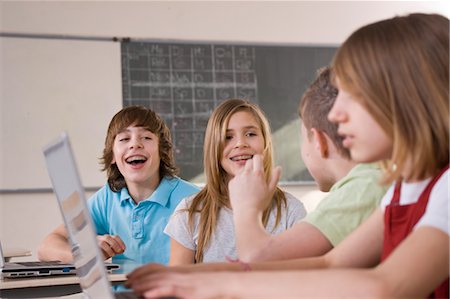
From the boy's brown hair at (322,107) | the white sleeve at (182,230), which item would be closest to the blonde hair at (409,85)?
the boy's brown hair at (322,107)

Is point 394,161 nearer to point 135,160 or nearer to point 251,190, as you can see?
point 251,190

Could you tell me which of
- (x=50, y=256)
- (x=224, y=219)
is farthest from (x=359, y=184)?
(x=50, y=256)

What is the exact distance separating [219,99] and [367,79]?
429 cm

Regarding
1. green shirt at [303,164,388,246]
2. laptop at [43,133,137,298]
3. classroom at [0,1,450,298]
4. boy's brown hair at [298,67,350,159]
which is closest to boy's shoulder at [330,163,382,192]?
green shirt at [303,164,388,246]

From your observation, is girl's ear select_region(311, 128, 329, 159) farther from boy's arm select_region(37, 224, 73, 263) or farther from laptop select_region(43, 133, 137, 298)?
boy's arm select_region(37, 224, 73, 263)

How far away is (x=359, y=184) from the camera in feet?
5.08

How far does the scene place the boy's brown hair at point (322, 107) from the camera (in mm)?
1753

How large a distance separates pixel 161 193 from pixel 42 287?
1.14m

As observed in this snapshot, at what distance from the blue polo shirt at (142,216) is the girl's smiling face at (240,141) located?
46cm

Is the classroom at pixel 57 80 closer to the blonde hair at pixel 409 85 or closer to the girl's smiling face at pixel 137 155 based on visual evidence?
the girl's smiling face at pixel 137 155

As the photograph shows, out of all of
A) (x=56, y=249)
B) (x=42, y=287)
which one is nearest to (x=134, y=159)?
(x=56, y=249)

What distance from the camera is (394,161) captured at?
1.05 meters

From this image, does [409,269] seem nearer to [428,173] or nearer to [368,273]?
[368,273]

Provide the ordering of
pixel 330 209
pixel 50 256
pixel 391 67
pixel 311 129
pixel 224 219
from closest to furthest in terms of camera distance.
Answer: pixel 391 67 → pixel 330 209 → pixel 311 129 → pixel 224 219 → pixel 50 256
